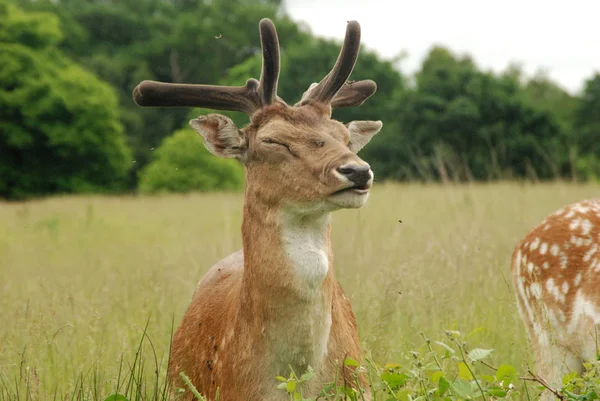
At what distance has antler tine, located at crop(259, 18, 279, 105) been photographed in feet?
10.5

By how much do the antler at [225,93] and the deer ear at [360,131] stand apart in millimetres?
→ 387

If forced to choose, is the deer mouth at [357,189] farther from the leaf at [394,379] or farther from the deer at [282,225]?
the leaf at [394,379]

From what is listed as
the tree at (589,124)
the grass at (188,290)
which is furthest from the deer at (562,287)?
the tree at (589,124)

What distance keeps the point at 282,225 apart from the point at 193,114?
94.1 ft

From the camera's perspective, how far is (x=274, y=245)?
2.92 m

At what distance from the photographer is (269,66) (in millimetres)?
3184

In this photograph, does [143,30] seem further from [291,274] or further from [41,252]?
[291,274]

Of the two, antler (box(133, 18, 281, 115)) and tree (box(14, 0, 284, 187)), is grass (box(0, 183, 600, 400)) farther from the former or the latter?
tree (box(14, 0, 284, 187))

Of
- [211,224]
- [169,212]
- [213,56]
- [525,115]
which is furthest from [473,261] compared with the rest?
[213,56]

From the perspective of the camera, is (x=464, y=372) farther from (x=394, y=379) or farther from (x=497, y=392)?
(x=394, y=379)

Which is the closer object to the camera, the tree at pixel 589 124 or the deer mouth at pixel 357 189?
the deer mouth at pixel 357 189

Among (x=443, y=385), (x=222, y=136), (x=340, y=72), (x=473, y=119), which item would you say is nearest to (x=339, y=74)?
(x=340, y=72)

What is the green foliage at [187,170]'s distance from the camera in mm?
31250

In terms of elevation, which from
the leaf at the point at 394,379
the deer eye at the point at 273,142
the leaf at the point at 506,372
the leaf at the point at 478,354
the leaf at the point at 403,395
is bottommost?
the leaf at the point at 403,395
